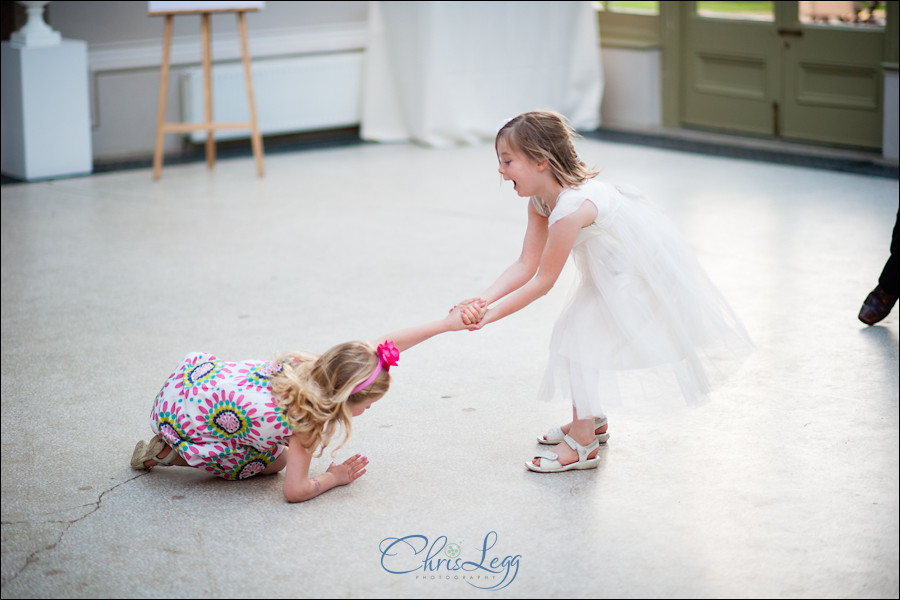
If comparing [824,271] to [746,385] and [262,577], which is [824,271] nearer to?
[746,385]

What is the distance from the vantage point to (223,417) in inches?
94.0

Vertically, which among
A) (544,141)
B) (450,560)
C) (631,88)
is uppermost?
(631,88)

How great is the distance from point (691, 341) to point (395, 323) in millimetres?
1398

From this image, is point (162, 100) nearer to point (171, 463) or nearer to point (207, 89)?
point (207, 89)

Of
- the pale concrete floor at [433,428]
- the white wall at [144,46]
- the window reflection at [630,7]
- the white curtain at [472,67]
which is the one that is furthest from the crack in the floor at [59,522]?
the window reflection at [630,7]

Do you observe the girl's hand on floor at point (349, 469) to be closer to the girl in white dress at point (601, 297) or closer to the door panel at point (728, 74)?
the girl in white dress at point (601, 297)

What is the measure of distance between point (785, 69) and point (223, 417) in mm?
5475

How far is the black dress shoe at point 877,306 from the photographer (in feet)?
11.2


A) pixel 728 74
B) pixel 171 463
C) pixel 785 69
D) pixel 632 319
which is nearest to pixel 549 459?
pixel 632 319

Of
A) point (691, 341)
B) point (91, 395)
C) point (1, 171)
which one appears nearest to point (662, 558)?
point (691, 341)

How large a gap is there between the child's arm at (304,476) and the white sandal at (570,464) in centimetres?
43

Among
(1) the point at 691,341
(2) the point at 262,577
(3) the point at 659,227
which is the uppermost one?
(3) the point at 659,227

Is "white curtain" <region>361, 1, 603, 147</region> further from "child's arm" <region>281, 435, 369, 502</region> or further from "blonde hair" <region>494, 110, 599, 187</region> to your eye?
"child's arm" <region>281, 435, 369, 502</region>

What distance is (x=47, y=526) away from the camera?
90.0 inches
